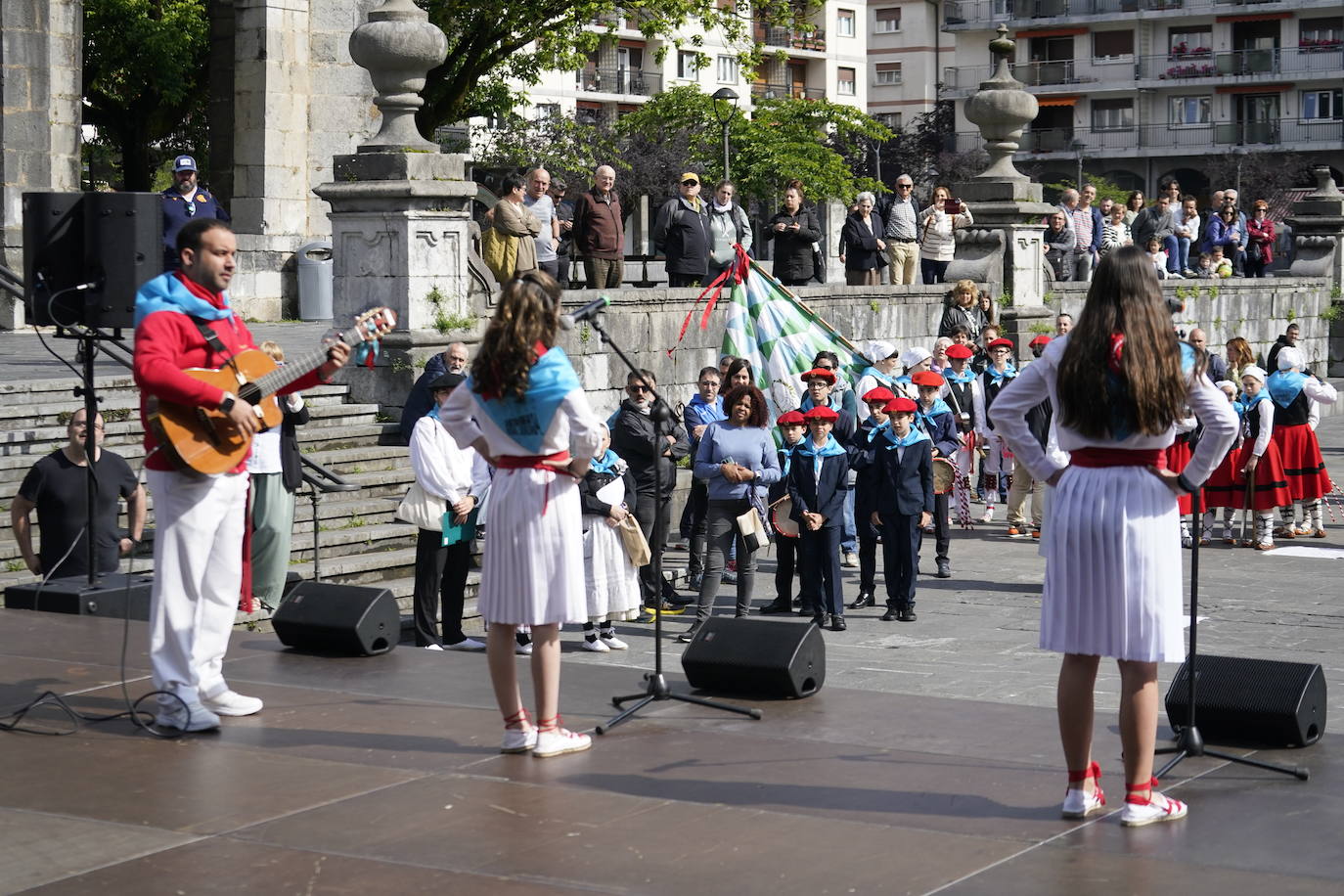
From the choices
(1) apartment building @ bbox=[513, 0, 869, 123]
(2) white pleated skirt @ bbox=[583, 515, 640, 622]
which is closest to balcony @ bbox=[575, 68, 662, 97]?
(1) apartment building @ bbox=[513, 0, 869, 123]

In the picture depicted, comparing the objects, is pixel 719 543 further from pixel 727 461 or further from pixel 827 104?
pixel 827 104

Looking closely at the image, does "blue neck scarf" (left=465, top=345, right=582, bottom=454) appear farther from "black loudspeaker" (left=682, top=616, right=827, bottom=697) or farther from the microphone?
"black loudspeaker" (left=682, top=616, right=827, bottom=697)

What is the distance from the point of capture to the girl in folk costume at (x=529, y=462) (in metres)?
6.80

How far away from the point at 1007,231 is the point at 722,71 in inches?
2567

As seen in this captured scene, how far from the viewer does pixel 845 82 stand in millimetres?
92562

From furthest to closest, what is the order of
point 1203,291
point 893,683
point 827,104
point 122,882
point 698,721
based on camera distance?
point 827,104
point 1203,291
point 893,683
point 698,721
point 122,882

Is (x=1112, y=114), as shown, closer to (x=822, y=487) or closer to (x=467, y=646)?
(x=822, y=487)

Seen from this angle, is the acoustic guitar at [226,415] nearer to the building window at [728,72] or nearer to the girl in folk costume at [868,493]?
the girl in folk costume at [868,493]

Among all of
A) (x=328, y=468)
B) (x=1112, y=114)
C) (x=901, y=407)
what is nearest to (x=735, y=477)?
(x=901, y=407)

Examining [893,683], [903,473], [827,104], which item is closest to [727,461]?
[903,473]

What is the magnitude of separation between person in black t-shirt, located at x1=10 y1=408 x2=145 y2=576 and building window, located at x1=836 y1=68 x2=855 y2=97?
83.0 meters

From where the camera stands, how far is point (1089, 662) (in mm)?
6152

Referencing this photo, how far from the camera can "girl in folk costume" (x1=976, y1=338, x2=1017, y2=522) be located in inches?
714

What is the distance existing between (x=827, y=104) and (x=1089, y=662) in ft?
156
